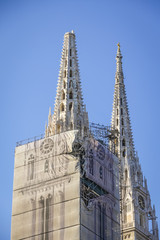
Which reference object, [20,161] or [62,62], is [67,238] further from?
[62,62]


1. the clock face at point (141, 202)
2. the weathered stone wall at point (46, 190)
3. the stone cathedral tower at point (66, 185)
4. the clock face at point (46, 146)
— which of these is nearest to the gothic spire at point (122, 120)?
the clock face at point (141, 202)

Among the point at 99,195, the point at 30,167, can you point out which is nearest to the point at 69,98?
the point at 30,167

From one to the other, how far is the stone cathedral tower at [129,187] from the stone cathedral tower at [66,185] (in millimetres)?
16349

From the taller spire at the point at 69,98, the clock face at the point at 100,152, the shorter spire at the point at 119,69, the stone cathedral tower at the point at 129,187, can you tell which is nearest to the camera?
the clock face at the point at 100,152

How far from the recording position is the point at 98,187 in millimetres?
78438

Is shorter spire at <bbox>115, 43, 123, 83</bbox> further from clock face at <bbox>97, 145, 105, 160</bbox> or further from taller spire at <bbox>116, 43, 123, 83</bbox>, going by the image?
clock face at <bbox>97, 145, 105, 160</bbox>

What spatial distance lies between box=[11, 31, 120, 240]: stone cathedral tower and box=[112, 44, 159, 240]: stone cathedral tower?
16.3 metres

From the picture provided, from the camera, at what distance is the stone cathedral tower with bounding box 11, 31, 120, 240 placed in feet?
245

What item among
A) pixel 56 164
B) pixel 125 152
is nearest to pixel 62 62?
pixel 56 164

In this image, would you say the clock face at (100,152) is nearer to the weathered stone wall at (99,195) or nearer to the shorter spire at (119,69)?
the weathered stone wall at (99,195)

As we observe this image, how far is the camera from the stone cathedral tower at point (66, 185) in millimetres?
74562

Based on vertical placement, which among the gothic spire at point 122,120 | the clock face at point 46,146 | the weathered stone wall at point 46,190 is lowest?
the weathered stone wall at point 46,190

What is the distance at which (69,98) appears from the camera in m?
84.5

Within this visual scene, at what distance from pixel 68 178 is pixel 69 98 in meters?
11.1
